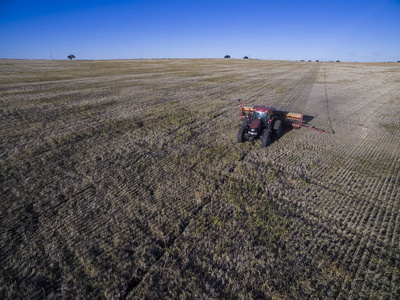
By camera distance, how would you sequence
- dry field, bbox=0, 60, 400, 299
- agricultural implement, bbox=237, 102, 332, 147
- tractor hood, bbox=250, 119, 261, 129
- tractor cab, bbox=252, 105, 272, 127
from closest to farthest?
dry field, bbox=0, 60, 400, 299 < tractor hood, bbox=250, 119, 261, 129 < agricultural implement, bbox=237, 102, 332, 147 < tractor cab, bbox=252, 105, 272, 127

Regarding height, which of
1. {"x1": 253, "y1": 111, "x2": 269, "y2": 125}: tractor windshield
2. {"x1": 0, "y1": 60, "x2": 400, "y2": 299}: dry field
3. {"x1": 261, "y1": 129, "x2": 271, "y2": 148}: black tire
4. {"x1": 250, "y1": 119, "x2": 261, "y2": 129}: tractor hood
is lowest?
{"x1": 0, "y1": 60, "x2": 400, "y2": 299}: dry field

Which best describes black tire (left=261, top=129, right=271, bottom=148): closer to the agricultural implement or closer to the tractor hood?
the agricultural implement

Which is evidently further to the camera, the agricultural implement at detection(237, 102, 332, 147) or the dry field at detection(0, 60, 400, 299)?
the agricultural implement at detection(237, 102, 332, 147)

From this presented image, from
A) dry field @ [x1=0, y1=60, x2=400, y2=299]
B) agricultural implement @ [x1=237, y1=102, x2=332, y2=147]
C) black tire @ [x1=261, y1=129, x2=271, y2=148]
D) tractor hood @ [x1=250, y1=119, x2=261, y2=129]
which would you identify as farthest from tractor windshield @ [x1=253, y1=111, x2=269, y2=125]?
dry field @ [x1=0, y1=60, x2=400, y2=299]

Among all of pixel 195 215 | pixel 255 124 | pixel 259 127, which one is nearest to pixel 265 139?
pixel 259 127

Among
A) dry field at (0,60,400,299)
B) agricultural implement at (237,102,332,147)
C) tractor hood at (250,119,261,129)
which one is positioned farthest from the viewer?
agricultural implement at (237,102,332,147)

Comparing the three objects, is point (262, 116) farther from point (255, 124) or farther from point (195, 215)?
point (195, 215)

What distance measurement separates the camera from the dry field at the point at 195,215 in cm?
408

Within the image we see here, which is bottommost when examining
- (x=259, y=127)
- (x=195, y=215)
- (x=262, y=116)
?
(x=195, y=215)

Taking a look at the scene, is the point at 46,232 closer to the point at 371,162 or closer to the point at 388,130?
the point at 371,162

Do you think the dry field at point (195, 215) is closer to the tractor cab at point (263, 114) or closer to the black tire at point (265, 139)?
the black tire at point (265, 139)

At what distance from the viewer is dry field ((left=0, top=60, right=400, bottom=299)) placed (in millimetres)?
4082

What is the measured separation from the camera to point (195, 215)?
566 centimetres

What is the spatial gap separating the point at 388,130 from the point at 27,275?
18173mm
